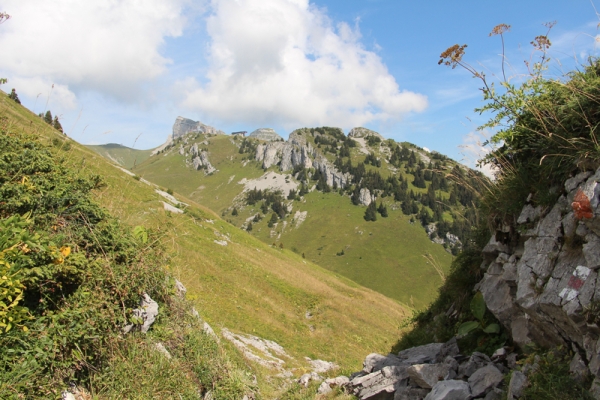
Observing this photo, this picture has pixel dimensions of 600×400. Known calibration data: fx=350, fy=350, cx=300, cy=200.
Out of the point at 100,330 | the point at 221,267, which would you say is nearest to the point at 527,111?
the point at 100,330

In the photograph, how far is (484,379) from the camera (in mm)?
7027

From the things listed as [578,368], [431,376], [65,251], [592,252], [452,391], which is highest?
[592,252]

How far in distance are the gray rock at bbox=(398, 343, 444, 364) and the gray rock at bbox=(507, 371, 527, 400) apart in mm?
3390

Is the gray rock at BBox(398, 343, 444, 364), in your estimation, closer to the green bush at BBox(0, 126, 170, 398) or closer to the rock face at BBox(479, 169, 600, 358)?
the rock face at BBox(479, 169, 600, 358)

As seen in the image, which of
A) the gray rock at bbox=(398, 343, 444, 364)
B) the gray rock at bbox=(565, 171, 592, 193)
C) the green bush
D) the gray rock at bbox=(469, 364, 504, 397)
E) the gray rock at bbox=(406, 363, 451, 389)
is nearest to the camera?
the green bush

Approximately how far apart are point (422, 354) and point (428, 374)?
7.09 ft

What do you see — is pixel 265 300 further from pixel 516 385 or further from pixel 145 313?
pixel 516 385

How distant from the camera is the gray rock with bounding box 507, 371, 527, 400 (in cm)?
588

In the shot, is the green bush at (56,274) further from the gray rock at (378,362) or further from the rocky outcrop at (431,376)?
the gray rock at (378,362)

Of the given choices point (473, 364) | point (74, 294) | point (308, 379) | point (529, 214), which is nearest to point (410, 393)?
point (473, 364)

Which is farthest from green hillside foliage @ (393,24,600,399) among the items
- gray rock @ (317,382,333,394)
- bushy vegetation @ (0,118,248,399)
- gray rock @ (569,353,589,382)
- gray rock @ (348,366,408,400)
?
bushy vegetation @ (0,118,248,399)

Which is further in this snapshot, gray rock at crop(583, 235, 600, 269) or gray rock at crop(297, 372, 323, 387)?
gray rock at crop(297, 372, 323, 387)

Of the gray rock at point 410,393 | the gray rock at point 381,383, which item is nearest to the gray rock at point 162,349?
the gray rock at point 381,383

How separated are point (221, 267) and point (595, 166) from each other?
25877mm
